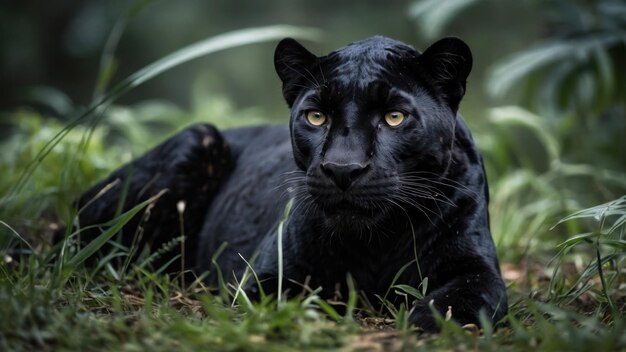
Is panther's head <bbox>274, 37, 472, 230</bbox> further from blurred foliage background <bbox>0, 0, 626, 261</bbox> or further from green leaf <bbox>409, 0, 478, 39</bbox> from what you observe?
green leaf <bbox>409, 0, 478, 39</bbox>

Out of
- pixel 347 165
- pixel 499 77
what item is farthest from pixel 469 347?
pixel 499 77

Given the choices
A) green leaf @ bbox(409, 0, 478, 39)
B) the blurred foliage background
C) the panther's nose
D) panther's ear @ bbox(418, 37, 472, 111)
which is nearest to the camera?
the panther's nose

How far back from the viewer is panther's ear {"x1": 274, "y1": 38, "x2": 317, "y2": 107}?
3.10 metres

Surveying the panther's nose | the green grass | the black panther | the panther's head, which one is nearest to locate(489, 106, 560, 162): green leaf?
the green grass

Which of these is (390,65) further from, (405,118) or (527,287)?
(527,287)

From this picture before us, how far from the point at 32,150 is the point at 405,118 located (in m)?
3.34

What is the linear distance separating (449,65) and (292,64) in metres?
0.64

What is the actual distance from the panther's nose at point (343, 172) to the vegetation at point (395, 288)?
442 mm

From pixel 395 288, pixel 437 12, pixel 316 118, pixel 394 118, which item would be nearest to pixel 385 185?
pixel 394 118

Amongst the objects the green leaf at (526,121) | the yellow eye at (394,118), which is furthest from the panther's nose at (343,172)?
the green leaf at (526,121)

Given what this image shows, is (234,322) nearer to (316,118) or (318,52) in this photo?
(316,118)

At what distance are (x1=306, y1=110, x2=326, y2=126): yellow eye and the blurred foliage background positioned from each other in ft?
2.52

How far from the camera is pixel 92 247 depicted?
8.64 ft

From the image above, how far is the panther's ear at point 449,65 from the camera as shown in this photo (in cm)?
288
